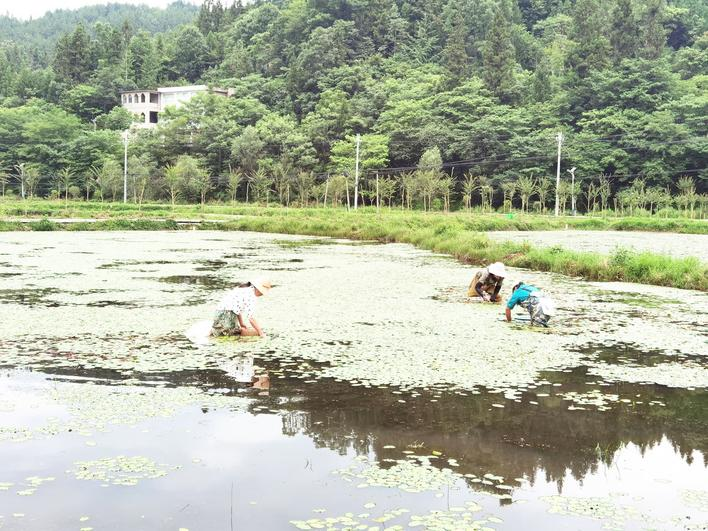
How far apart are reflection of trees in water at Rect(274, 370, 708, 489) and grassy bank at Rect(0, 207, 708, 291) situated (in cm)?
863

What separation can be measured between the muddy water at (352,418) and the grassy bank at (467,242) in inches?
138

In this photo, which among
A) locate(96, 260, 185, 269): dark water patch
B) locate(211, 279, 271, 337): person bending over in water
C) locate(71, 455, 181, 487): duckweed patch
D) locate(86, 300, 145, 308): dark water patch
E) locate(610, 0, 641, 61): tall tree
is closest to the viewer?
locate(71, 455, 181, 487): duckweed patch

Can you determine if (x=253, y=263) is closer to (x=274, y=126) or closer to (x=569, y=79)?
(x=274, y=126)

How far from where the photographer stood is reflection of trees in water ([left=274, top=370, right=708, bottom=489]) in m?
4.51

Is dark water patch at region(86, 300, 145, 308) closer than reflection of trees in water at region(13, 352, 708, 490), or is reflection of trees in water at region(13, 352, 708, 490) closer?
reflection of trees in water at region(13, 352, 708, 490)

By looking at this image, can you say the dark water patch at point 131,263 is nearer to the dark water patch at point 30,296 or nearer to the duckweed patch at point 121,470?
the dark water patch at point 30,296

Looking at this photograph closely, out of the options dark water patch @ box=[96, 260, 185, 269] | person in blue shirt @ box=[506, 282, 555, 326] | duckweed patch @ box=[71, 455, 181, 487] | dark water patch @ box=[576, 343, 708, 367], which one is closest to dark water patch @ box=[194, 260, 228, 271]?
dark water patch @ box=[96, 260, 185, 269]

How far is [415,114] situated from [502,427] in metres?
55.1

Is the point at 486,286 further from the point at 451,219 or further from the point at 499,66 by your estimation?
the point at 499,66

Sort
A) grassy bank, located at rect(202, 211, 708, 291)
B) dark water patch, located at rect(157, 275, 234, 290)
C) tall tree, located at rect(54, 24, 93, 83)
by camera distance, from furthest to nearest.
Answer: tall tree, located at rect(54, 24, 93, 83) < grassy bank, located at rect(202, 211, 708, 291) < dark water patch, located at rect(157, 275, 234, 290)

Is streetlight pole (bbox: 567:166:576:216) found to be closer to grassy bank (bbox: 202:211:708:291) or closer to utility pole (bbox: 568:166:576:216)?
utility pole (bbox: 568:166:576:216)

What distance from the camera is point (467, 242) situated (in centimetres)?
2066

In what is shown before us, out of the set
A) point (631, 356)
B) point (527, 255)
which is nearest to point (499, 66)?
point (527, 255)

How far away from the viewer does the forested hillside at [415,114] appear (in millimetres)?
51219
